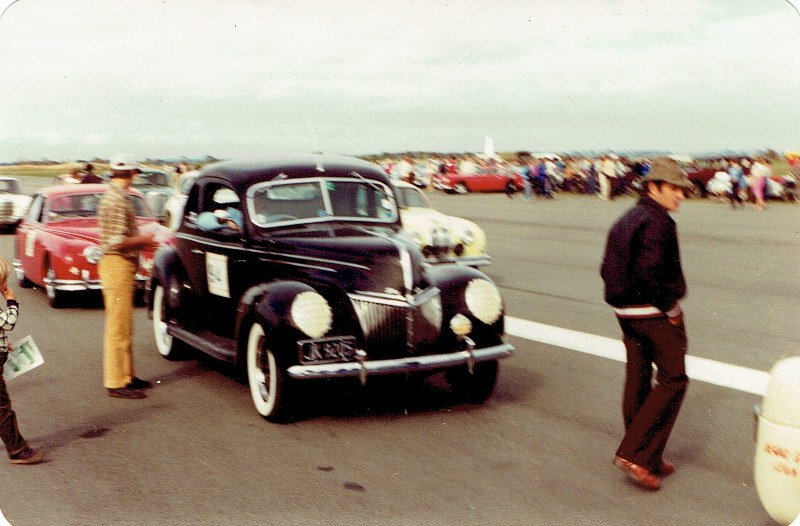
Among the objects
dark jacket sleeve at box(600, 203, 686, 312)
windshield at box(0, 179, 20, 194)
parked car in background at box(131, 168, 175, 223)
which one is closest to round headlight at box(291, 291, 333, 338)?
dark jacket sleeve at box(600, 203, 686, 312)

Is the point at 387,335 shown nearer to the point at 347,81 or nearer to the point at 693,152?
the point at 347,81

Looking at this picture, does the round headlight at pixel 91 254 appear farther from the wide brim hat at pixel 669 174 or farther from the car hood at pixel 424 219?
the wide brim hat at pixel 669 174

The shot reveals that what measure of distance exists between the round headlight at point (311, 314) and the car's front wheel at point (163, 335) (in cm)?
233

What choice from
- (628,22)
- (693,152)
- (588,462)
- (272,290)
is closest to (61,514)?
(272,290)

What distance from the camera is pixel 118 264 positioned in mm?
6082

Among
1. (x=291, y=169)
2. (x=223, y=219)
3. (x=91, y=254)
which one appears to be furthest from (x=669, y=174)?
(x=91, y=254)

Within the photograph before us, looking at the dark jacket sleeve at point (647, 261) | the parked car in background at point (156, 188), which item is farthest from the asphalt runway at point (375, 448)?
the parked car in background at point (156, 188)

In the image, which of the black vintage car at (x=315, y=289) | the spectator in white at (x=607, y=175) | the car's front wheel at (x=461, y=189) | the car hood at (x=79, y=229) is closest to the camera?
the black vintage car at (x=315, y=289)

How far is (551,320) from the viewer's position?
922 cm

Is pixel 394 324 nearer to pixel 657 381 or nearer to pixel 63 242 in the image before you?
pixel 657 381

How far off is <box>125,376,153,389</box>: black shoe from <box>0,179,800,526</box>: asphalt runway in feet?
0.33

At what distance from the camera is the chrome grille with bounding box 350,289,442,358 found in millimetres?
5500

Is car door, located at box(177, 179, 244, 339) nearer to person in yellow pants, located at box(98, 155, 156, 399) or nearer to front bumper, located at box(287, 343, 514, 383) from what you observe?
person in yellow pants, located at box(98, 155, 156, 399)

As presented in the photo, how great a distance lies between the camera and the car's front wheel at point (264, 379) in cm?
536
